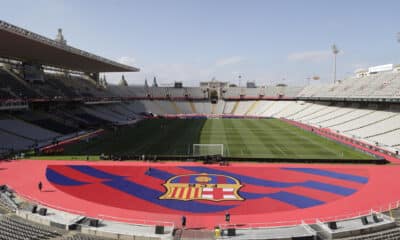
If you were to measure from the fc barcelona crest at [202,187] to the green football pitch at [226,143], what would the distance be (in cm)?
1058

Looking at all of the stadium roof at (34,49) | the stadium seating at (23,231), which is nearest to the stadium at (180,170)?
the stadium seating at (23,231)

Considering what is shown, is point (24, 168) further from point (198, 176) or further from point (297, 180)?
point (297, 180)

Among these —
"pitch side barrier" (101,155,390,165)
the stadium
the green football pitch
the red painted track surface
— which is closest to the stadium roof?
the stadium

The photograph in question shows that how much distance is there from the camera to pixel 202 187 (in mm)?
28234

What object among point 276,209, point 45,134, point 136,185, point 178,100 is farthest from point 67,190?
point 178,100

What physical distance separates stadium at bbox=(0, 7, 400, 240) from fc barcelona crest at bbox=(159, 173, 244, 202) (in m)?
0.09

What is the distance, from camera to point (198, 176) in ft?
104

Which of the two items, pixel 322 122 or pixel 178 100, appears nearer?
pixel 322 122

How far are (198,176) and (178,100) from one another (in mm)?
90190

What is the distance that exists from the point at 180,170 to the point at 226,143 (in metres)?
17.8

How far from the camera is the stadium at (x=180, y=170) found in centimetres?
1941

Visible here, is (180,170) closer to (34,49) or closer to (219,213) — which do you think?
(219,213)

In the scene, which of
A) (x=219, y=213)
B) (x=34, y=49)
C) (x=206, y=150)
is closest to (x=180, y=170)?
(x=206, y=150)

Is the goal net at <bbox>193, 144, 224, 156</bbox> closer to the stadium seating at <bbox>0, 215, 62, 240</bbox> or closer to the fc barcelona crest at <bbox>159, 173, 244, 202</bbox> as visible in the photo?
the fc barcelona crest at <bbox>159, 173, 244, 202</bbox>
